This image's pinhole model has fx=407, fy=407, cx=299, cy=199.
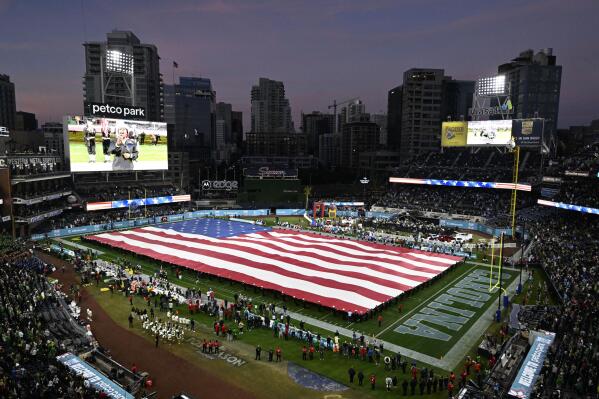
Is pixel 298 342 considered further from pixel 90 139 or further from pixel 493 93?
pixel 493 93

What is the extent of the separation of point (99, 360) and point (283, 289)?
14.0 meters

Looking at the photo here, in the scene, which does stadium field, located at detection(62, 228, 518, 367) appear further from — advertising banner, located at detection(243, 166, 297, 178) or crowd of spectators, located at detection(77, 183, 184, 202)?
advertising banner, located at detection(243, 166, 297, 178)

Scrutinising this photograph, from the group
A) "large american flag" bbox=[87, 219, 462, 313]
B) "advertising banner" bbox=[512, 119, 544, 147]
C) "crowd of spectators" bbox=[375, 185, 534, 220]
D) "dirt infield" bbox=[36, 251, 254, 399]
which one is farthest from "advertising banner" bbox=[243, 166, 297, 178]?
"dirt infield" bbox=[36, 251, 254, 399]

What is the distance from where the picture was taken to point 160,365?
21.3 meters

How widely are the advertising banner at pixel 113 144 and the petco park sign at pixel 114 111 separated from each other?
56.1 inches

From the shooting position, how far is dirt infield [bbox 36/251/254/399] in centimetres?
1891

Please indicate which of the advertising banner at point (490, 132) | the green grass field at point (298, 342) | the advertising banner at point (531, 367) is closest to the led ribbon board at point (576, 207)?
the green grass field at point (298, 342)

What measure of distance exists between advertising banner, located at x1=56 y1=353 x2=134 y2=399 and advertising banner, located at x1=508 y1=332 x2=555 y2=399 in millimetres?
16207

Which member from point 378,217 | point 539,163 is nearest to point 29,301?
point 378,217

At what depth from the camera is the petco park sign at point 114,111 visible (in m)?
60.9

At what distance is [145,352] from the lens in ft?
74.9

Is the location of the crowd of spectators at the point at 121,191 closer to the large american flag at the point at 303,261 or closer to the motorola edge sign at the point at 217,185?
the motorola edge sign at the point at 217,185

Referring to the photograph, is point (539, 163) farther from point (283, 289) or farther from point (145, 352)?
point (145, 352)

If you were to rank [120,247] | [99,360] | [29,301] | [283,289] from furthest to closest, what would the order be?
1. [120,247]
2. [283,289]
3. [29,301]
4. [99,360]
